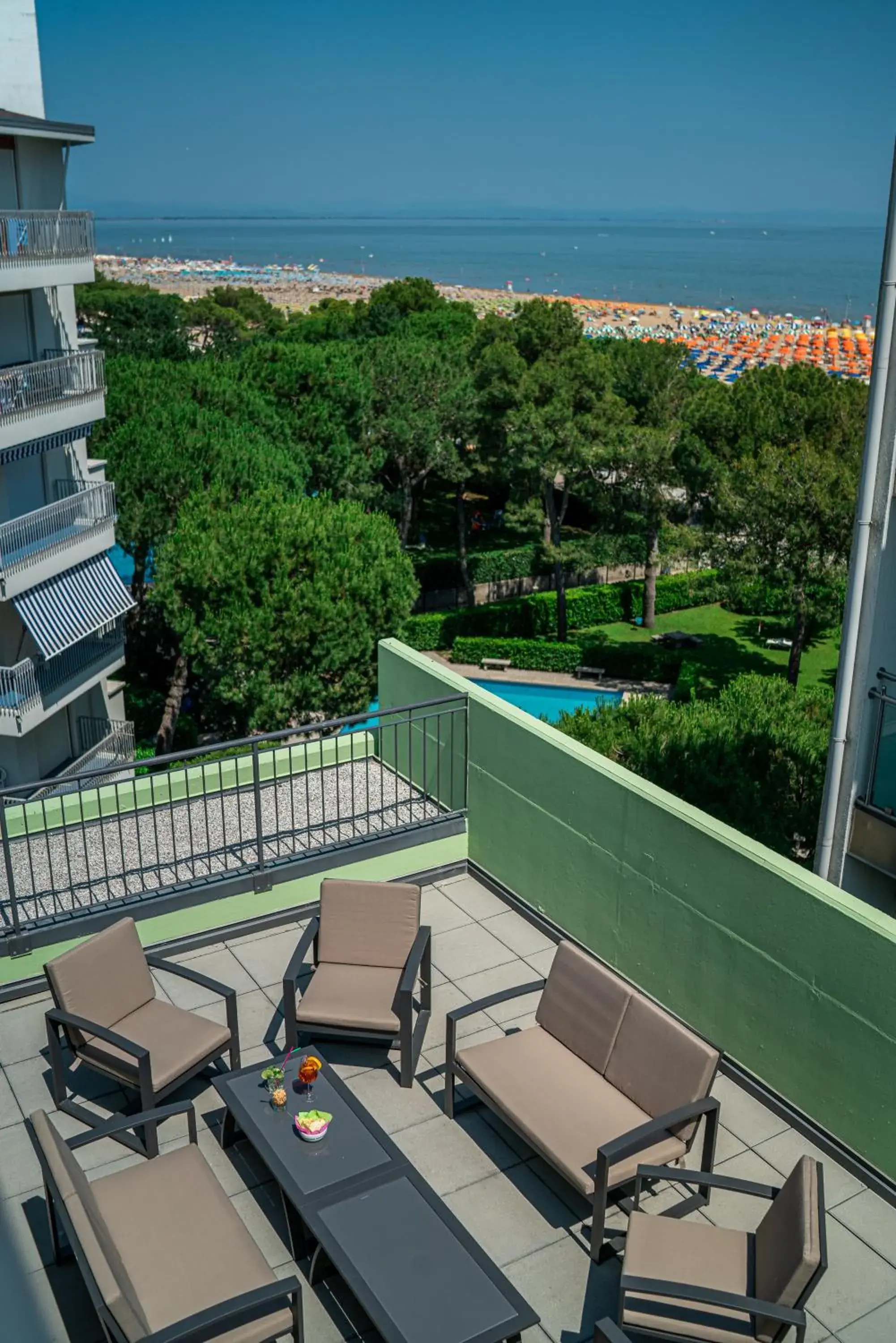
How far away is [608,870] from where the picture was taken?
8672 millimetres

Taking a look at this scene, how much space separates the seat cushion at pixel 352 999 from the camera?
7.62m

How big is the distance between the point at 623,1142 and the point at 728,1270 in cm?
80

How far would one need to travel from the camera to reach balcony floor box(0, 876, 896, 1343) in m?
5.90

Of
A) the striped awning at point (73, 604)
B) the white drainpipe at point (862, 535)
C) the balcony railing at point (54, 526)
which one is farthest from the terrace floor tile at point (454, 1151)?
the striped awning at point (73, 604)

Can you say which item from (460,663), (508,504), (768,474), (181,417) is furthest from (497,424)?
(181,417)

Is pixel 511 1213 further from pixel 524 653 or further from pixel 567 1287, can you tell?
pixel 524 653

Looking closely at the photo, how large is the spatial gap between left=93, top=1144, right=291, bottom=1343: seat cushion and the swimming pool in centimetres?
2735

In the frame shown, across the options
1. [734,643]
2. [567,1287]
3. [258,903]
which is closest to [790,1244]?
[567,1287]

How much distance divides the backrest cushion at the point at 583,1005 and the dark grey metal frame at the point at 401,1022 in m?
0.89

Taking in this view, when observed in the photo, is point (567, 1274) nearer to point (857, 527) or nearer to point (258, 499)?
point (857, 527)

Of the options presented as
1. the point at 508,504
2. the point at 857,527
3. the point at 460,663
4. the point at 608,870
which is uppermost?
the point at 857,527

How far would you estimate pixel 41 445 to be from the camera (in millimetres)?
21938

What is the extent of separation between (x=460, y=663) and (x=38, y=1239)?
106ft

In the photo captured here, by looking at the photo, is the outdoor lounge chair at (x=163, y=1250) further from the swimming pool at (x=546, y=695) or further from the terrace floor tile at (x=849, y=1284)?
the swimming pool at (x=546, y=695)
